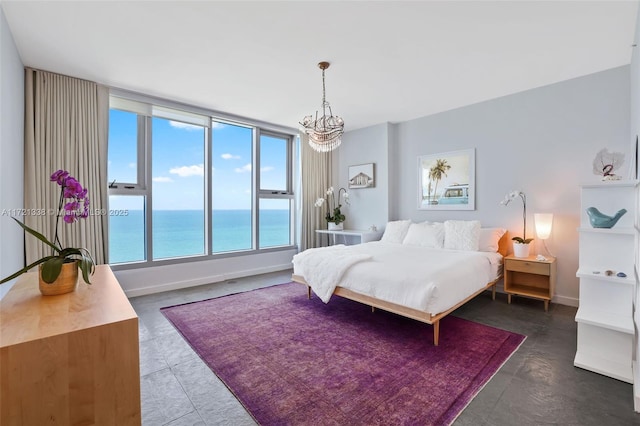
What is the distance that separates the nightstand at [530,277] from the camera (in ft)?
10.5

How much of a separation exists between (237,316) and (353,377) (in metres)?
1.56

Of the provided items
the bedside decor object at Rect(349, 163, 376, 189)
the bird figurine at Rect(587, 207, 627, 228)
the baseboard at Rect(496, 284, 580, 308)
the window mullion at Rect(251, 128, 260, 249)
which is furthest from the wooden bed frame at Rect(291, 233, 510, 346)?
the bedside decor object at Rect(349, 163, 376, 189)

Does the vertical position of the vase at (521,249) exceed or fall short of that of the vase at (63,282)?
it falls short

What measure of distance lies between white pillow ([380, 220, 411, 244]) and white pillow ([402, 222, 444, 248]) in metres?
0.10

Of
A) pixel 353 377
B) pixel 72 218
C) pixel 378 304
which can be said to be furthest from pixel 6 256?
pixel 378 304

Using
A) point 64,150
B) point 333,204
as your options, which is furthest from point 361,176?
point 64,150

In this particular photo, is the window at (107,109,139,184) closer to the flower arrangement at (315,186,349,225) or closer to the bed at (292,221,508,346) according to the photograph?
the bed at (292,221,508,346)

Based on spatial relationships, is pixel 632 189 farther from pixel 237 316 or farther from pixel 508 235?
pixel 237 316

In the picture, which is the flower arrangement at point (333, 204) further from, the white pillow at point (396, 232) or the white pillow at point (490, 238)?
the white pillow at point (490, 238)

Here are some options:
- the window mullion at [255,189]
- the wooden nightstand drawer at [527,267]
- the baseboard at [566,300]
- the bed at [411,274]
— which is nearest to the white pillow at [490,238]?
the bed at [411,274]

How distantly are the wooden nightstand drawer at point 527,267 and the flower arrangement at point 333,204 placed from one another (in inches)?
109

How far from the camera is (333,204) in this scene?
19.6 ft

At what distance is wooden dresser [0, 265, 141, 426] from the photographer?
2.82 ft

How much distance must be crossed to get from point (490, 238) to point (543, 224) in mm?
586
